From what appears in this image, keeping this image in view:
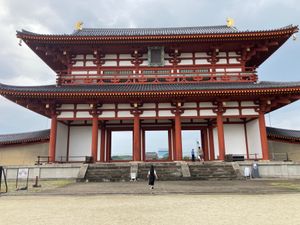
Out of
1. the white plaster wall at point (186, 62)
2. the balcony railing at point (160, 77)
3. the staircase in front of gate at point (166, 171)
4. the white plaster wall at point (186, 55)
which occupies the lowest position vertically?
the staircase in front of gate at point (166, 171)

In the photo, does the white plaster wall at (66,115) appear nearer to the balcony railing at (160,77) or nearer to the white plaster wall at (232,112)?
the balcony railing at (160,77)

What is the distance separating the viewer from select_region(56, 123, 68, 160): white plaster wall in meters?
20.5

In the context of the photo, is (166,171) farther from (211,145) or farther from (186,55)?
(186,55)

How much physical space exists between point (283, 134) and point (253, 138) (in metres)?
4.24

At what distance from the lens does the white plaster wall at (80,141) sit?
70.1ft

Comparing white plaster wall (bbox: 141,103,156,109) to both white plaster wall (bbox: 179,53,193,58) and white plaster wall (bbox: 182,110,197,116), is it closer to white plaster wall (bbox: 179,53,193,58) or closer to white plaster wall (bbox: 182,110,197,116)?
white plaster wall (bbox: 182,110,197,116)

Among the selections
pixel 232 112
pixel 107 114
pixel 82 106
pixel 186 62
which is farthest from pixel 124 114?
pixel 232 112

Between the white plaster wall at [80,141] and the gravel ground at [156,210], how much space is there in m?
11.0

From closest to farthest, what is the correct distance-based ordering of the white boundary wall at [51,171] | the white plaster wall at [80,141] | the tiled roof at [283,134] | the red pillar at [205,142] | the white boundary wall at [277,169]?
the white boundary wall at [277,169] → the white boundary wall at [51,171] → the white plaster wall at [80,141] → the tiled roof at [283,134] → the red pillar at [205,142]

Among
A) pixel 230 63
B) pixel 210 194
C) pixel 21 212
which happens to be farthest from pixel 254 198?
pixel 230 63

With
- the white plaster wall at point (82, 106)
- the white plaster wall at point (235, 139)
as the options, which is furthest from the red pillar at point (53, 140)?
the white plaster wall at point (235, 139)

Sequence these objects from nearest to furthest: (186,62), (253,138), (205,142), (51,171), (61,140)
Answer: (51,171), (253,138), (61,140), (186,62), (205,142)

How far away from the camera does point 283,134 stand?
23.0 meters

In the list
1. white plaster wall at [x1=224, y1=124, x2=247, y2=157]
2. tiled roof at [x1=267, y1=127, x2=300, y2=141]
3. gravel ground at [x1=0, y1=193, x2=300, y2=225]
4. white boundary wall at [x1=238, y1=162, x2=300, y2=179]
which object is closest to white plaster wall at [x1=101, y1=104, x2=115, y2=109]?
white plaster wall at [x1=224, y1=124, x2=247, y2=157]
